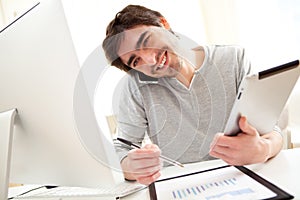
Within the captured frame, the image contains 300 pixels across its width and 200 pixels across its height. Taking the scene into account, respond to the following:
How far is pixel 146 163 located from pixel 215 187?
16cm

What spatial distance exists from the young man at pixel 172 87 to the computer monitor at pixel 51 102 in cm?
24

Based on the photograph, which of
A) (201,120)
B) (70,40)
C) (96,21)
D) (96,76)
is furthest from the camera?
(96,21)

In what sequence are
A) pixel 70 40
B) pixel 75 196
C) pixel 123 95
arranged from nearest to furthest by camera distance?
pixel 70 40 < pixel 75 196 < pixel 123 95

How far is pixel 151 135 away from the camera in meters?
0.97

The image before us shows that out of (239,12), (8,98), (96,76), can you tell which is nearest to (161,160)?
(96,76)

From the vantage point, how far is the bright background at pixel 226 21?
5.84 ft

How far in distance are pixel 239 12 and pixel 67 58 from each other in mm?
1750

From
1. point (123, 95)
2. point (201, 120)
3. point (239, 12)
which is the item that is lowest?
point (201, 120)

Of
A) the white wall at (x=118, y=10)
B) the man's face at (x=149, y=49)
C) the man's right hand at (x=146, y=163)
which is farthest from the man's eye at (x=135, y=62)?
→ the white wall at (x=118, y=10)

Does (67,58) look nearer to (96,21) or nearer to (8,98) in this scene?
(8,98)

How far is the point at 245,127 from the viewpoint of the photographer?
0.55 m

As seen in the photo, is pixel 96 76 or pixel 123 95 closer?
pixel 96 76

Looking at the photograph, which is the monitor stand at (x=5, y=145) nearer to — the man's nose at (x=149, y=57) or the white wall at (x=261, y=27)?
the man's nose at (x=149, y=57)

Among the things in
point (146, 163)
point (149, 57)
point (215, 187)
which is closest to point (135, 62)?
point (149, 57)
